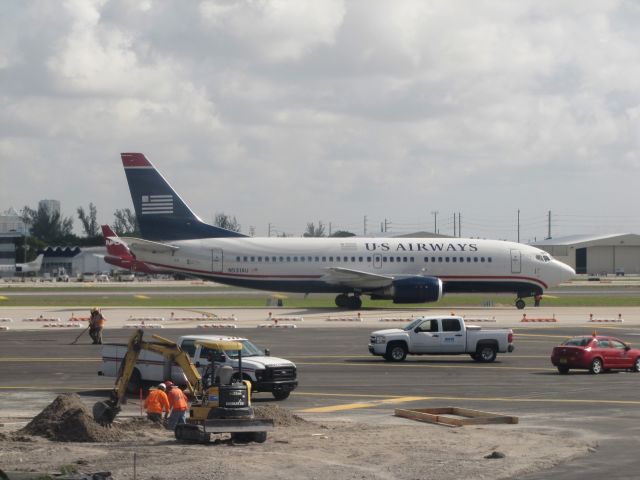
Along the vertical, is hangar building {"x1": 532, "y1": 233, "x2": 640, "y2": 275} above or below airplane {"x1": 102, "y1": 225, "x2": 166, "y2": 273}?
above

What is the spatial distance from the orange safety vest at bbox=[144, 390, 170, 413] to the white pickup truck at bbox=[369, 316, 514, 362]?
16789 millimetres

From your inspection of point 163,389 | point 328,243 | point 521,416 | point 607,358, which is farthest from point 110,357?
point 328,243

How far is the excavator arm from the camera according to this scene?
2367 centimetres

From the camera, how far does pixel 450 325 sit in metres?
A: 41.0

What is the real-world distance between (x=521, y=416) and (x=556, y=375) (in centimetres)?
1020

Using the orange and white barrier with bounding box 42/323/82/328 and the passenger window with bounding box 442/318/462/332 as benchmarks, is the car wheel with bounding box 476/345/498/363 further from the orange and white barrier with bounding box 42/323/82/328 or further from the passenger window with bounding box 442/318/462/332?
the orange and white barrier with bounding box 42/323/82/328

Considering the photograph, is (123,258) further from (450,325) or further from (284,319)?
(450,325)

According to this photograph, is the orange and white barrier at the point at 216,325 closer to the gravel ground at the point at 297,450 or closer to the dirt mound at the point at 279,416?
the dirt mound at the point at 279,416

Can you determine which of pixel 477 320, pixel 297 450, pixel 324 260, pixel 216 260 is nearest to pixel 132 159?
pixel 216 260

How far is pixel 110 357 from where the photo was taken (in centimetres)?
3136

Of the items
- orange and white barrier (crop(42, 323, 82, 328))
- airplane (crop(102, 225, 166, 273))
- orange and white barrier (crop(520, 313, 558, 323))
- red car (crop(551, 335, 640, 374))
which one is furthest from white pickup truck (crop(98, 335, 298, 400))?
airplane (crop(102, 225, 166, 273))

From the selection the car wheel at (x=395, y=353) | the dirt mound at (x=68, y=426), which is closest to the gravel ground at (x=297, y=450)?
the dirt mound at (x=68, y=426)

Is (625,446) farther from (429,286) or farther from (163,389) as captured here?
(429,286)

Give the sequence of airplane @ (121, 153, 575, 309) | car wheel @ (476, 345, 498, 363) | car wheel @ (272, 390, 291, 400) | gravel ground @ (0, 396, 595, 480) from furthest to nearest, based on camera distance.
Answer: airplane @ (121, 153, 575, 309) < car wheel @ (476, 345, 498, 363) < car wheel @ (272, 390, 291, 400) < gravel ground @ (0, 396, 595, 480)
